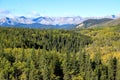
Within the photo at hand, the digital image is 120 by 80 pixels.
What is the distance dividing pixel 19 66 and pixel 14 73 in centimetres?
546

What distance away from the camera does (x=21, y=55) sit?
17538 centimetres

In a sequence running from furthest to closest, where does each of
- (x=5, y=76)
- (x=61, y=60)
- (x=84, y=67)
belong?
1. (x=61, y=60)
2. (x=84, y=67)
3. (x=5, y=76)

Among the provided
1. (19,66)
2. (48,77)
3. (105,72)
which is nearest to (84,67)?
(105,72)

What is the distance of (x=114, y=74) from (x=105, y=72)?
231 inches

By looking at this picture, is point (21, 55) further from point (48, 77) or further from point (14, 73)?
point (48, 77)

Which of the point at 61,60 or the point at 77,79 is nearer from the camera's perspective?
the point at 77,79

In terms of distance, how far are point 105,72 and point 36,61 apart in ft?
112

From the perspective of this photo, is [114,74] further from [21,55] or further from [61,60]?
[21,55]

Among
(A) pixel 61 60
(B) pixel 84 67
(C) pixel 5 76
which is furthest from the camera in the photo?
(A) pixel 61 60

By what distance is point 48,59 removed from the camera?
158 meters

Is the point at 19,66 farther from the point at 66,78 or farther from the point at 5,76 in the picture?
the point at 66,78

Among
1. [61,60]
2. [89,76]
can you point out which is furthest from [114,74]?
[61,60]

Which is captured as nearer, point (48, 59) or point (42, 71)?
point (42, 71)

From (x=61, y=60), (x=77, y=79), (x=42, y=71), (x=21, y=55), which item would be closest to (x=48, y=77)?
(x=42, y=71)
